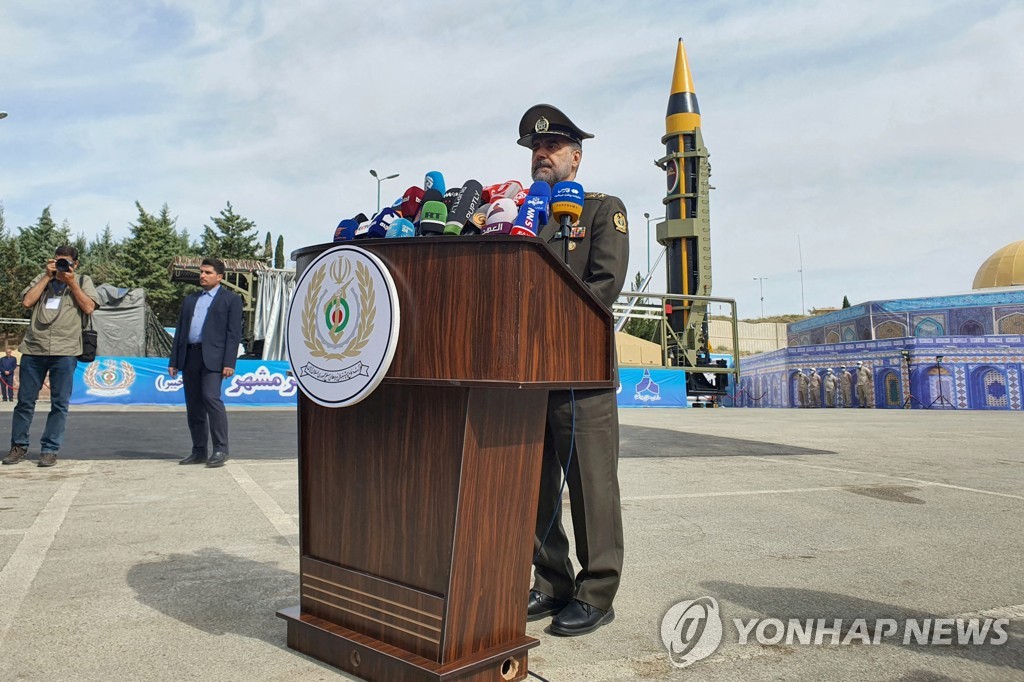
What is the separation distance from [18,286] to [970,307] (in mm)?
49736

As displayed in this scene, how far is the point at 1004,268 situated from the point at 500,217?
216 ft

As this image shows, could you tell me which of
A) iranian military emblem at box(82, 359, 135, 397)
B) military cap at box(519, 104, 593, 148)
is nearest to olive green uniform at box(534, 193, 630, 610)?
military cap at box(519, 104, 593, 148)

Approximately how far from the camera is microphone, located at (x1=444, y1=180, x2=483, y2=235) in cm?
190

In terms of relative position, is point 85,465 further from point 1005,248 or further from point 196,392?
point 1005,248

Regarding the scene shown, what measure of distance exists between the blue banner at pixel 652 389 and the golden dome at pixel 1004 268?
42608 millimetres

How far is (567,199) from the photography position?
6.97ft

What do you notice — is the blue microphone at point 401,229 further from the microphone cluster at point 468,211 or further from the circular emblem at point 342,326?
the circular emblem at point 342,326

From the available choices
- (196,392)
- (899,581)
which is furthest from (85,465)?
(899,581)

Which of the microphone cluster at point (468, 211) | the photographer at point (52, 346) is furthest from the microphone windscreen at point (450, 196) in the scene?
the photographer at point (52, 346)

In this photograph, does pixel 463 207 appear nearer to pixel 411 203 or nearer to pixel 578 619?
pixel 411 203

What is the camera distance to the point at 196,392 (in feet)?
19.5

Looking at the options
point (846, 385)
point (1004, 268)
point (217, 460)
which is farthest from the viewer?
point (1004, 268)

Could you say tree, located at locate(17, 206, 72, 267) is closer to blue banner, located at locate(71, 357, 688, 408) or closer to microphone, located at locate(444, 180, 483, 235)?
blue banner, located at locate(71, 357, 688, 408)

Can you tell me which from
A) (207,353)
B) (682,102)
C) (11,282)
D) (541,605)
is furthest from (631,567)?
(11,282)
